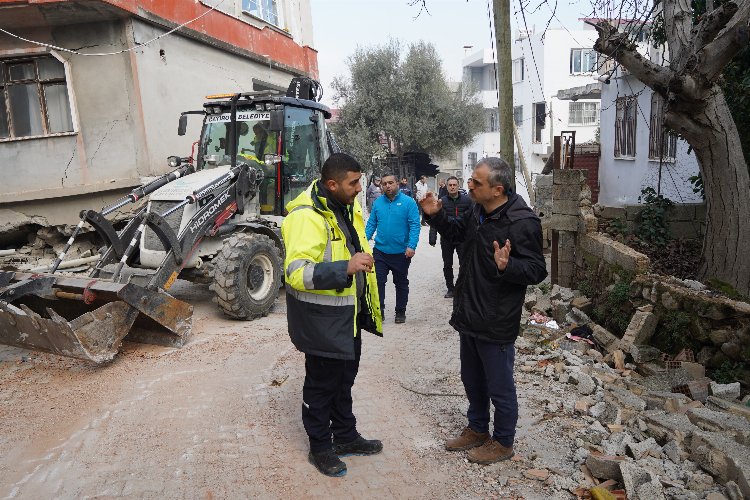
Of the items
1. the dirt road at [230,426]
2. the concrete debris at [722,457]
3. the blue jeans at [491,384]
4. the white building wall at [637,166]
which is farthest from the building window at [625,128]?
the blue jeans at [491,384]

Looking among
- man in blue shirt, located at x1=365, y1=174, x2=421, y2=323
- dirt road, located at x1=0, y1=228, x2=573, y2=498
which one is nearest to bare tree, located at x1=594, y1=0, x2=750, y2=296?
man in blue shirt, located at x1=365, y1=174, x2=421, y2=323

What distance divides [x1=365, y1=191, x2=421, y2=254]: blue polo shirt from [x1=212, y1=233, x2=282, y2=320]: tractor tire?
128 cm

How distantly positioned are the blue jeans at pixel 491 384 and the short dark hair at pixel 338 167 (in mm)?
1254

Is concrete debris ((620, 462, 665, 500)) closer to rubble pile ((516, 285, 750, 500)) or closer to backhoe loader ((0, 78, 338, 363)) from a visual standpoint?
rubble pile ((516, 285, 750, 500))

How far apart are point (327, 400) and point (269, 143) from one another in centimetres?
496

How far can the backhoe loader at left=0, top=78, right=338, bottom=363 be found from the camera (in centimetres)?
499

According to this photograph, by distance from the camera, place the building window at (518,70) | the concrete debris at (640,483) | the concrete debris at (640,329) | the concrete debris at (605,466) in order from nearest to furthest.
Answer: the concrete debris at (640,483) < the concrete debris at (605,466) < the concrete debris at (640,329) < the building window at (518,70)

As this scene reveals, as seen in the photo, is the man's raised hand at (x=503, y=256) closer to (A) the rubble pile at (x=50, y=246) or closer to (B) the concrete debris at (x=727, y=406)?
(B) the concrete debris at (x=727, y=406)

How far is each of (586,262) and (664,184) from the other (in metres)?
4.18

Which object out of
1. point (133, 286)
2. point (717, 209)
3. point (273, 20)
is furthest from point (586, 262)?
point (273, 20)

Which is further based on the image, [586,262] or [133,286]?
[586,262]

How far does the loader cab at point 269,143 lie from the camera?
24.5 feet

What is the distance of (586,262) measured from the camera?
7.90 metres

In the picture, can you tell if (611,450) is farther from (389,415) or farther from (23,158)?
(23,158)
